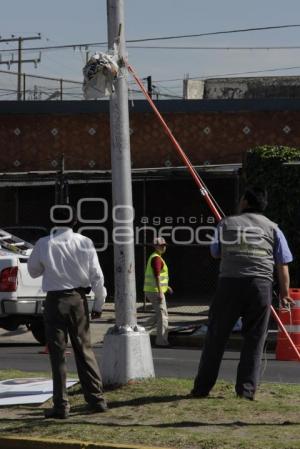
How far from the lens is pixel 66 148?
27281 mm

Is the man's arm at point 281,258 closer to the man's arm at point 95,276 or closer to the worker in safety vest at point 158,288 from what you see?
the man's arm at point 95,276

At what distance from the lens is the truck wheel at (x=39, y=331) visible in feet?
53.6

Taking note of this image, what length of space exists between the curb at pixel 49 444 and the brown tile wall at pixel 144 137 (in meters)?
19.1

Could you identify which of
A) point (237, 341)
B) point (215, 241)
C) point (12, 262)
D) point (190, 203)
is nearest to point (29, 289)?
point (12, 262)

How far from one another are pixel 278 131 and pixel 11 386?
57.8 ft

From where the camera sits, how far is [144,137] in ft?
88.1

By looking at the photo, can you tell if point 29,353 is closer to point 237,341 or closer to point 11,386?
Answer: point 237,341

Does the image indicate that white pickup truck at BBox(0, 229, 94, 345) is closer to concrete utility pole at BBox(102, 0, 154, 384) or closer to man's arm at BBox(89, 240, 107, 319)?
concrete utility pole at BBox(102, 0, 154, 384)

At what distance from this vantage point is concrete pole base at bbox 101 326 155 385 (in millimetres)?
9180

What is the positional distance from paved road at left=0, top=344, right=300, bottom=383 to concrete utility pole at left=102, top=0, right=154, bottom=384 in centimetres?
232

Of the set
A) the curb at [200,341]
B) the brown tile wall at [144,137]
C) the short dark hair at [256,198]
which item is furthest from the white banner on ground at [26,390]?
the brown tile wall at [144,137]

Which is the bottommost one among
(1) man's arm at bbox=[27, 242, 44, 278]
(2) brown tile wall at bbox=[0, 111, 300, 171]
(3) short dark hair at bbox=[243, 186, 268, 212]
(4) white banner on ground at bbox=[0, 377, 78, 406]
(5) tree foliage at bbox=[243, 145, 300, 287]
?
(4) white banner on ground at bbox=[0, 377, 78, 406]

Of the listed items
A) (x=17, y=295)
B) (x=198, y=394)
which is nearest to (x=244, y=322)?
(x=198, y=394)

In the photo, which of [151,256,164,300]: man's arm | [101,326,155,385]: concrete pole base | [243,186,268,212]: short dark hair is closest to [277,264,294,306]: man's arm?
[243,186,268,212]: short dark hair
